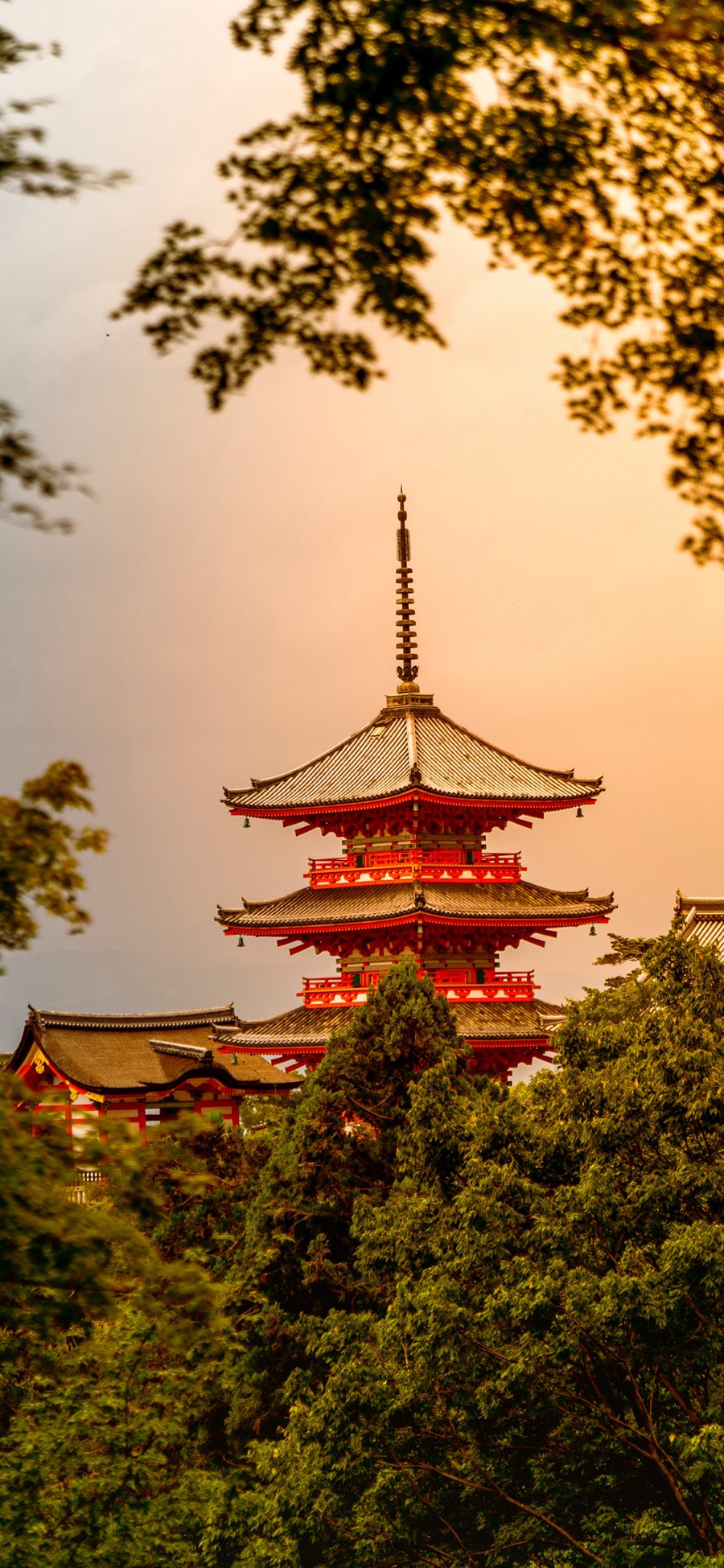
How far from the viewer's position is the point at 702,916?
113ft

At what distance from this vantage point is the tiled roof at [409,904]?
29688mm

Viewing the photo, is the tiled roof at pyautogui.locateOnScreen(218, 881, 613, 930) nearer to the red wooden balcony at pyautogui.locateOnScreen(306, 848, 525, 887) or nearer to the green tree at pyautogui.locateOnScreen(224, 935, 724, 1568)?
the red wooden balcony at pyautogui.locateOnScreen(306, 848, 525, 887)

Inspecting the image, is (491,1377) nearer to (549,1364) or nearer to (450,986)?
(549,1364)

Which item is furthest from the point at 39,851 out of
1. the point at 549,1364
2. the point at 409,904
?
the point at 409,904

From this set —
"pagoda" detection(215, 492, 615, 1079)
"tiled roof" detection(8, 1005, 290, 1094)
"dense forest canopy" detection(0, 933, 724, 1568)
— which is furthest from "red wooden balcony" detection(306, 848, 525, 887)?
"dense forest canopy" detection(0, 933, 724, 1568)

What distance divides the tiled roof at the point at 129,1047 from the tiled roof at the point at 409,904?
259 centimetres

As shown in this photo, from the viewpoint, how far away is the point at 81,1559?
492 inches

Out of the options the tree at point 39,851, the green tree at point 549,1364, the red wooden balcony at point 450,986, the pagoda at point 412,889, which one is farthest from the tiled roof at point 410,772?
the tree at point 39,851

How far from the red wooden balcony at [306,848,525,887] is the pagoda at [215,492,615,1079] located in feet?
0.09

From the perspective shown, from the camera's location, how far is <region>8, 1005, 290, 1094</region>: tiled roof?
31.6 meters

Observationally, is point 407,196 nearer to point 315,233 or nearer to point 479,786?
point 315,233

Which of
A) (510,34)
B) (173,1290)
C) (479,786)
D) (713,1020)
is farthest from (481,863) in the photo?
(510,34)

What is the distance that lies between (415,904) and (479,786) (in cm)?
334

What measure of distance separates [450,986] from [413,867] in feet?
7.59
